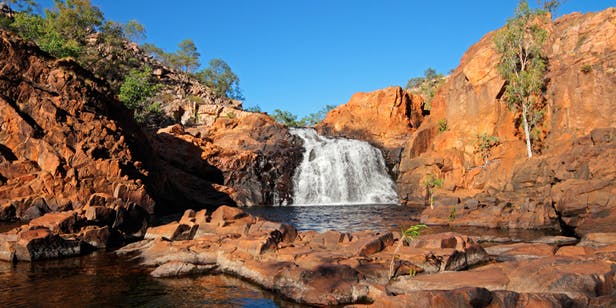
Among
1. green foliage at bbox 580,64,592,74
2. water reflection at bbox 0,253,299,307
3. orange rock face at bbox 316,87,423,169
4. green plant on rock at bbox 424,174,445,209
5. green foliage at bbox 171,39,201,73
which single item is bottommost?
water reflection at bbox 0,253,299,307

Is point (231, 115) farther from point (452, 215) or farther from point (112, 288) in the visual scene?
point (112, 288)

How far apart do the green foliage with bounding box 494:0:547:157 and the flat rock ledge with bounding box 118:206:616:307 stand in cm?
2090

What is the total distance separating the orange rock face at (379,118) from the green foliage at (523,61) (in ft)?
57.9

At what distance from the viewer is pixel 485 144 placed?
123 ft

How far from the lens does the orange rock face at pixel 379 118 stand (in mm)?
55906

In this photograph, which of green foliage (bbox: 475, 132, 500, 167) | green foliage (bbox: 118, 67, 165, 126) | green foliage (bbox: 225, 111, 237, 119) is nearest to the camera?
green foliage (bbox: 475, 132, 500, 167)

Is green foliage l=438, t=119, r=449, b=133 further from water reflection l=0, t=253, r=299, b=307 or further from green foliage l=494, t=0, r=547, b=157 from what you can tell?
water reflection l=0, t=253, r=299, b=307

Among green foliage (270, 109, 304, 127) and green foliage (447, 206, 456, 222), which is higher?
green foliage (270, 109, 304, 127)

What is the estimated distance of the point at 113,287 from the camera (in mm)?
12195

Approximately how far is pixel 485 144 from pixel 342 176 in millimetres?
15202

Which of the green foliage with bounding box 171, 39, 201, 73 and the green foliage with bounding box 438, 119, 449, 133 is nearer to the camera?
the green foliage with bounding box 438, 119, 449, 133

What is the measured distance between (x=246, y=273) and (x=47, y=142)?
20.1 meters

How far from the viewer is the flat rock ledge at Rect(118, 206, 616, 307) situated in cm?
820

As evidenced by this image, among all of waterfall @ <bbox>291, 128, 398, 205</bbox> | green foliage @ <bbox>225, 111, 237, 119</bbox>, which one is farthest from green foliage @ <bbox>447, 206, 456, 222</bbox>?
green foliage @ <bbox>225, 111, 237, 119</bbox>
